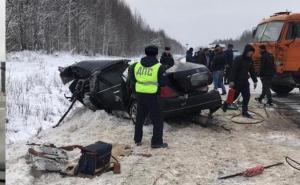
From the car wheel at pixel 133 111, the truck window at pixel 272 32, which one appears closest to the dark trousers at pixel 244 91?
the truck window at pixel 272 32

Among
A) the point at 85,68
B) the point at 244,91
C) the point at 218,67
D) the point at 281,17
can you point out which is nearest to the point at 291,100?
the point at 244,91

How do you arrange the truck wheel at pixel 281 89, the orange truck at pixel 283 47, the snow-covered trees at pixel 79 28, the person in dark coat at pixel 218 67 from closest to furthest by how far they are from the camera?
the snow-covered trees at pixel 79 28
the orange truck at pixel 283 47
the truck wheel at pixel 281 89
the person in dark coat at pixel 218 67

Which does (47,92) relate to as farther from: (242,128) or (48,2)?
(242,128)

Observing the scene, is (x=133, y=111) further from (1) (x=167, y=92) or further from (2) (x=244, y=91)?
(2) (x=244, y=91)

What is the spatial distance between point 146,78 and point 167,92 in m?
0.51

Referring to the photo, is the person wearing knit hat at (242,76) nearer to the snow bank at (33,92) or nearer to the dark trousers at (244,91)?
the dark trousers at (244,91)

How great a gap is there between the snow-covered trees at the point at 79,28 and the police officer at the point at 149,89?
0.38 feet

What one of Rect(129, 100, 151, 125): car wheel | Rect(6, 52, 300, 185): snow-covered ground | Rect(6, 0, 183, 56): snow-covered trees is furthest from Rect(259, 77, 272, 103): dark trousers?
Rect(6, 0, 183, 56): snow-covered trees

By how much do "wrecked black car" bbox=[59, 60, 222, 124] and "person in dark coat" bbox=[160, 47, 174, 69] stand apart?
0.18 ft

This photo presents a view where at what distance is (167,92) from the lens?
484cm

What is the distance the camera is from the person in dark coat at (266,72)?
20.3 feet

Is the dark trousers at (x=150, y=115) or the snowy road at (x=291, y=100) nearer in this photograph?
the dark trousers at (x=150, y=115)

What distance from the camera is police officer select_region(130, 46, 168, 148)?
434 cm

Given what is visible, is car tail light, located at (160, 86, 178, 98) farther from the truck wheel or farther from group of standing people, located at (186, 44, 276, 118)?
the truck wheel
